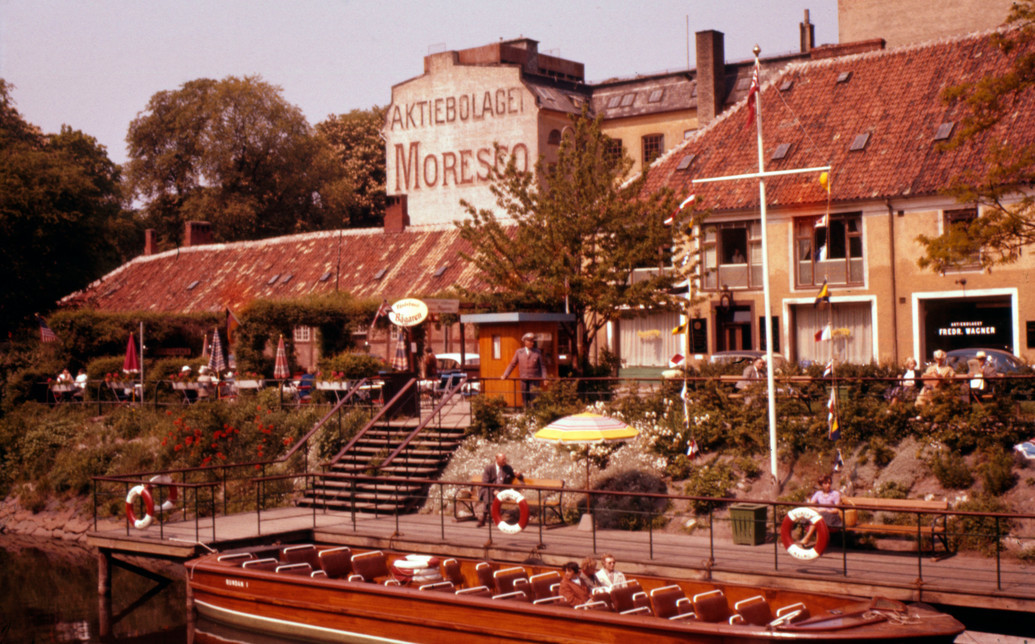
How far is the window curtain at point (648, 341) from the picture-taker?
39719 mm

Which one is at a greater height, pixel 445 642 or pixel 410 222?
pixel 410 222

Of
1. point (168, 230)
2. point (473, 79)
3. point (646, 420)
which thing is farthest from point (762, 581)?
point (168, 230)

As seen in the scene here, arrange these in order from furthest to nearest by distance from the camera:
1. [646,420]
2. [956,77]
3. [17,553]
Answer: [956,77], [17,553], [646,420]

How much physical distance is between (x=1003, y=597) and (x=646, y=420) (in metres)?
10.7

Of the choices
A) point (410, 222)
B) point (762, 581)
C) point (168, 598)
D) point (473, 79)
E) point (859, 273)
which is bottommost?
point (168, 598)

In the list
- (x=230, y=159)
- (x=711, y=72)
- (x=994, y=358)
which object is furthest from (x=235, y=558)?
(x=230, y=159)

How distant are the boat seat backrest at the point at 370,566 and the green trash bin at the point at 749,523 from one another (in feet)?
19.4

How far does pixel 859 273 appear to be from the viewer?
3525 cm

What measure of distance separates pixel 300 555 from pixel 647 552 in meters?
5.72

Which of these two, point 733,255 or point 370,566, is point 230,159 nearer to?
point 733,255

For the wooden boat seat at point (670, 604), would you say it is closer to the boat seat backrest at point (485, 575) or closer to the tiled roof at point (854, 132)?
the boat seat backrest at point (485, 575)

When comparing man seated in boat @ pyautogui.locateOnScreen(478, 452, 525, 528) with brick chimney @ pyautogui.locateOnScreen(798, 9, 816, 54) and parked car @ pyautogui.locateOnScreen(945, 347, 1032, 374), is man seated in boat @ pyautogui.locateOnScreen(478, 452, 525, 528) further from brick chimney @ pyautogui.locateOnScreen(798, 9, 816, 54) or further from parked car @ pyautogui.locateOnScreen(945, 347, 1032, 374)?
brick chimney @ pyautogui.locateOnScreen(798, 9, 816, 54)

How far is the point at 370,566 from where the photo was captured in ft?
61.0

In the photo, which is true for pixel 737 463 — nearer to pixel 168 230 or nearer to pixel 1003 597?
pixel 1003 597
